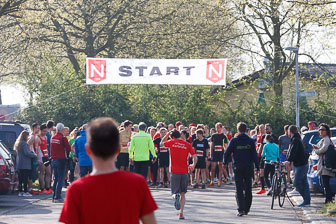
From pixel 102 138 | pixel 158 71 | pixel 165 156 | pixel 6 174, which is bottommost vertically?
pixel 6 174

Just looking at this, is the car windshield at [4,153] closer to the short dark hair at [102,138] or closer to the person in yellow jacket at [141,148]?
the person in yellow jacket at [141,148]

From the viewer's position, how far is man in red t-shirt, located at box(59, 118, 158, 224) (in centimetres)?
421

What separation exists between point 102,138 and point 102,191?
325 mm

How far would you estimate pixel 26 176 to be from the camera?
677 inches

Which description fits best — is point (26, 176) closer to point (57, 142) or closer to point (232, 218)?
point (57, 142)

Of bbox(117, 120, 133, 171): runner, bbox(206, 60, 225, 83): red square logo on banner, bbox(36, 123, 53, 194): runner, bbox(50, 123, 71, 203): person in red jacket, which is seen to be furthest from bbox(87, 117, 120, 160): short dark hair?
bbox(206, 60, 225, 83): red square logo on banner

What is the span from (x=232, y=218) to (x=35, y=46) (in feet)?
68.7

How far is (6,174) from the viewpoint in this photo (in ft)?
50.2

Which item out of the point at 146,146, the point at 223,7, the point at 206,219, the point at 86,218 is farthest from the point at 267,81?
the point at 86,218

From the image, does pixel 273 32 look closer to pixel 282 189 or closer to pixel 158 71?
pixel 158 71

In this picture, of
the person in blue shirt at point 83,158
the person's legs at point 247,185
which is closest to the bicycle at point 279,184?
the person's legs at point 247,185

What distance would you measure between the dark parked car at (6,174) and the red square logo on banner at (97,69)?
9419 millimetres

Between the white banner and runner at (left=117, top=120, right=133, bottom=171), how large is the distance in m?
6.29

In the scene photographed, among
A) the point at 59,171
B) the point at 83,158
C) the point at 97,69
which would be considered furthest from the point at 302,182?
the point at 97,69
